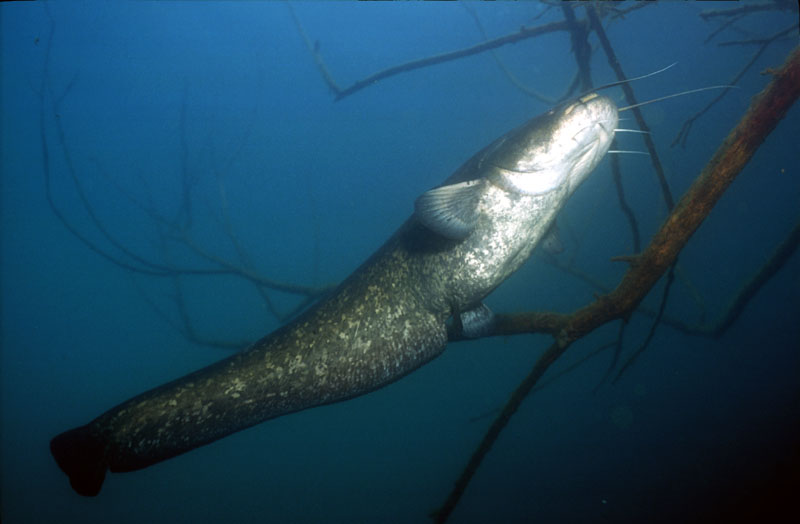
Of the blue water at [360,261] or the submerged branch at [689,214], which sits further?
the blue water at [360,261]

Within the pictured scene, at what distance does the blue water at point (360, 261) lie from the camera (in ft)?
39.3

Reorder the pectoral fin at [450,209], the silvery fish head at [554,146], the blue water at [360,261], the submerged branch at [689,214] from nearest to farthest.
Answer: the submerged branch at [689,214]
the pectoral fin at [450,209]
the silvery fish head at [554,146]
the blue water at [360,261]

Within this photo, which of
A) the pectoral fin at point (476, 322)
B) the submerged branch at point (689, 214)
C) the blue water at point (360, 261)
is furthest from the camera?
the blue water at point (360, 261)

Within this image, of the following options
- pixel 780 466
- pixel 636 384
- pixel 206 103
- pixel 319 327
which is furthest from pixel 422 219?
pixel 206 103

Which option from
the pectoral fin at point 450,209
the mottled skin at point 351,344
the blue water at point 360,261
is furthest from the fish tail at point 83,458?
the blue water at point 360,261

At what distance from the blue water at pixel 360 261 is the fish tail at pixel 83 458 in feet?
12.8

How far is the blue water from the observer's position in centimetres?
1198

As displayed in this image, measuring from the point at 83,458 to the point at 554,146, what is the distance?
11.6 feet

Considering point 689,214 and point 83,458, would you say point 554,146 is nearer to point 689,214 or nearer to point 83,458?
point 689,214

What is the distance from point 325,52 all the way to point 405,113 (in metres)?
12.9

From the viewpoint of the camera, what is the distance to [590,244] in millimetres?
30312

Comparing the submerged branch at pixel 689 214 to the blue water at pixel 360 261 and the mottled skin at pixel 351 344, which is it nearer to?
the mottled skin at pixel 351 344

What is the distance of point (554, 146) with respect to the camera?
240 centimetres

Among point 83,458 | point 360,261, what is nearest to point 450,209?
point 83,458
